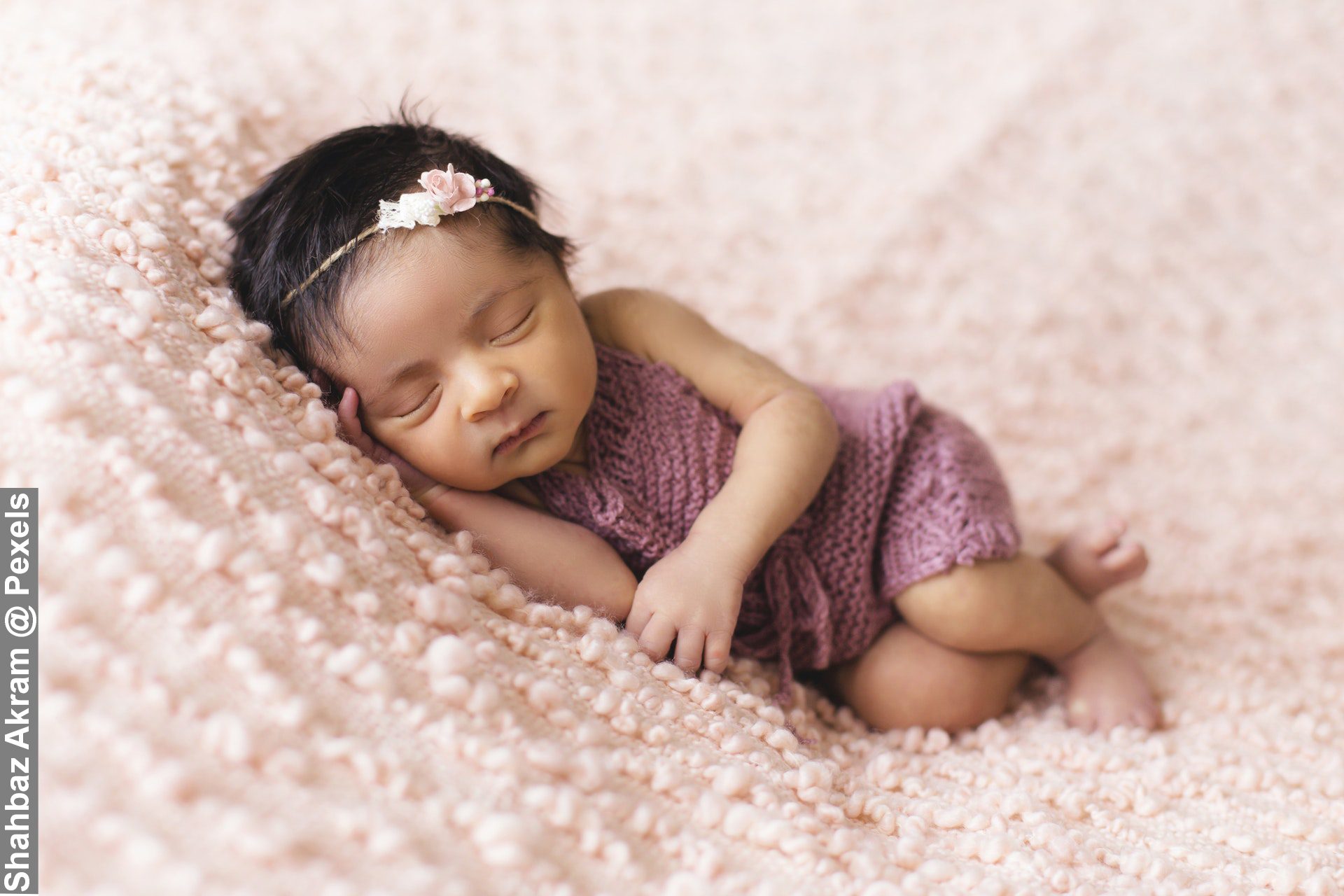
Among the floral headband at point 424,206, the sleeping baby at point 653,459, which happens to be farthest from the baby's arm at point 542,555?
the floral headband at point 424,206

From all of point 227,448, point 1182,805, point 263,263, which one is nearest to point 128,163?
point 263,263

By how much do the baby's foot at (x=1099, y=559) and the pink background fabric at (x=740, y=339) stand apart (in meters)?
0.14

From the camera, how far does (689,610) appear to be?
0.96 m

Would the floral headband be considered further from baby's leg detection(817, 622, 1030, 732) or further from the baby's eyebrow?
baby's leg detection(817, 622, 1030, 732)

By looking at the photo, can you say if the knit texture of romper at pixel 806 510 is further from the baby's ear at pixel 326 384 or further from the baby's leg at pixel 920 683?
the baby's ear at pixel 326 384

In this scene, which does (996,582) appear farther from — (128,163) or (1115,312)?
(128,163)

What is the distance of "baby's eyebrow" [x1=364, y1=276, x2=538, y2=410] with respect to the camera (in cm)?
98

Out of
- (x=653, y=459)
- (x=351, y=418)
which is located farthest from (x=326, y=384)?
(x=653, y=459)

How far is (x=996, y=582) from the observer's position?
1.12 meters

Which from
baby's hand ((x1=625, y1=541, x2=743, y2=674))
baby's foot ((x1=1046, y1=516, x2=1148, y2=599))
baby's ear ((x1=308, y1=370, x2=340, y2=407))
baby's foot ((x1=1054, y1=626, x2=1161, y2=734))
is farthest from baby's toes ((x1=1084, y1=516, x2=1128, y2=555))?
baby's ear ((x1=308, y1=370, x2=340, y2=407))

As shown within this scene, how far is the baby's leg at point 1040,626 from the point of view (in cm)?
112

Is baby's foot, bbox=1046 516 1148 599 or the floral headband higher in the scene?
the floral headband

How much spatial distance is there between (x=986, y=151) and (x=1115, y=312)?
1.08ft

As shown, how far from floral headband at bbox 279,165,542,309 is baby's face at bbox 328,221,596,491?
15mm
